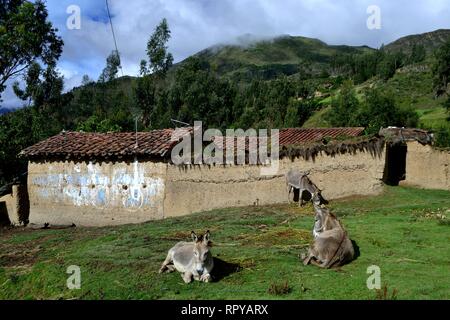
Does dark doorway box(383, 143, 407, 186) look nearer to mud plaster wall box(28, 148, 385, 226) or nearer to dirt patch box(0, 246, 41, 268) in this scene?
mud plaster wall box(28, 148, 385, 226)

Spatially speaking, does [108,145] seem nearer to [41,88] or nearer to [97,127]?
[97,127]

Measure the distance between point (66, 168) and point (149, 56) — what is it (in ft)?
114

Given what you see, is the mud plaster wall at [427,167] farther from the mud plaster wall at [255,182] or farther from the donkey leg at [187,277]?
the donkey leg at [187,277]

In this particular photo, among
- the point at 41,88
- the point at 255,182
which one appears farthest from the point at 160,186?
the point at 41,88

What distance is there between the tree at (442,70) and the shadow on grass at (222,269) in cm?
5822

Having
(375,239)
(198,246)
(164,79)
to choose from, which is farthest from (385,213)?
(164,79)

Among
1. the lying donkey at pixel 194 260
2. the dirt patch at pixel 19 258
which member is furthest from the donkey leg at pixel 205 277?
the dirt patch at pixel 19 258

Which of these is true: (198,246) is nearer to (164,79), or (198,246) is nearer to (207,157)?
(207,157)

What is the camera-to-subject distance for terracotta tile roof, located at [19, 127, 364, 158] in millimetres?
20344

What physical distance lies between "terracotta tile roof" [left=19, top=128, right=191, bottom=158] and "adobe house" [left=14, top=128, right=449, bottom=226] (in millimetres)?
40

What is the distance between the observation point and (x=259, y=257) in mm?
11180

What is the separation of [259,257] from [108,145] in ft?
39.9

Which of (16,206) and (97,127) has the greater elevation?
(97,127)
